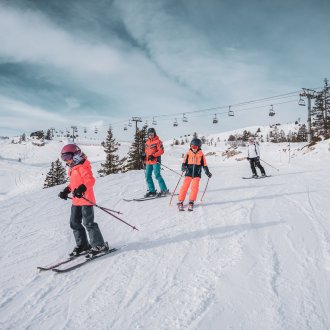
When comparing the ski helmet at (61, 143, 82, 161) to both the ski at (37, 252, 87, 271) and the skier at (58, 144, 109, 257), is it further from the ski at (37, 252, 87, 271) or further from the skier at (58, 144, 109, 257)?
the ski at (37, 252, 87, 271)

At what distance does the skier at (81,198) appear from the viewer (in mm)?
4609

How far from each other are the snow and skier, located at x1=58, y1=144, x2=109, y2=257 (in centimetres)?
35

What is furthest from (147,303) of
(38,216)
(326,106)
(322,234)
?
(326,106)

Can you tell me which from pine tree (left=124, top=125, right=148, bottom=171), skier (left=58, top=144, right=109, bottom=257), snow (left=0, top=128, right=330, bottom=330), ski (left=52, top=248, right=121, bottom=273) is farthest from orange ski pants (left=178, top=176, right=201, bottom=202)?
pine tree (left=124, top=125, right=148, bottom=171)

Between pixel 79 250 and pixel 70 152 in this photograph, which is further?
pixel 79 250

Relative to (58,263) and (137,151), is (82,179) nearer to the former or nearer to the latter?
(58,263)

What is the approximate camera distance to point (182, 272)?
3924 mm

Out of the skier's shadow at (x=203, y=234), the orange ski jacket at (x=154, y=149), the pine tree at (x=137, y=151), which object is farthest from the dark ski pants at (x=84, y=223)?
the pine tree at (x=137, y=151)

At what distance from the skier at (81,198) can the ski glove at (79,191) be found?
6 centimetres

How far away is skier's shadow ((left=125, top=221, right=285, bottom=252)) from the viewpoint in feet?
16.7

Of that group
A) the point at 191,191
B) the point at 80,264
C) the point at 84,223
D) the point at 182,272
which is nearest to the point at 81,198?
the point at 84,223

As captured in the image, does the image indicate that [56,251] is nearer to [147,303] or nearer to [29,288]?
[29,288]

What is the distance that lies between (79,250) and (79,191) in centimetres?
110

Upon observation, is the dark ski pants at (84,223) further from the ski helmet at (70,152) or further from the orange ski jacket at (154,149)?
the orange ski jacket at (154,149)
